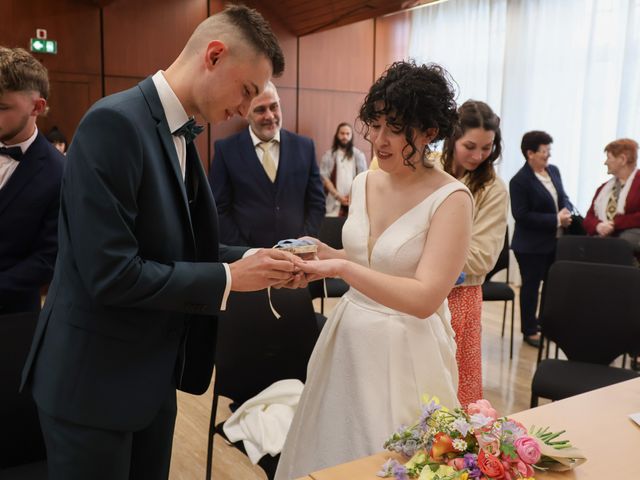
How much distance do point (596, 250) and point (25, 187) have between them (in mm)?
3790

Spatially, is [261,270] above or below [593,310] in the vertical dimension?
above

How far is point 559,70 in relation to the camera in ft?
24.2

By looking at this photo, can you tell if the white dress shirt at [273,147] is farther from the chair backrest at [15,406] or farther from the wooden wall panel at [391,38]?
the wooden wall panel at [391,38]

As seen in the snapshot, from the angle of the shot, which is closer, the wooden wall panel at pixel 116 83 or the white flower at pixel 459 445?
the white flower at pixel 459 445

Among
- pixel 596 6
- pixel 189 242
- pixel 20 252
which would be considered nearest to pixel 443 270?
pixel 189 242

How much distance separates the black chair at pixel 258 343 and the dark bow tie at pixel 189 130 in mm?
1092

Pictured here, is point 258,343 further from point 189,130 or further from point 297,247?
point 189,130

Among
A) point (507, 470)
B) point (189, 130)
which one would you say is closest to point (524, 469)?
point (507, 470)

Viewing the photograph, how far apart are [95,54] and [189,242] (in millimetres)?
6607

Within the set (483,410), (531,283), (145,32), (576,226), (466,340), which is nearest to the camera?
(483,410)

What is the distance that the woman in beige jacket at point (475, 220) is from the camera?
263 cm

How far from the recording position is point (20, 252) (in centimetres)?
242

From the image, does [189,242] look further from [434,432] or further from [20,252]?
[20,252]

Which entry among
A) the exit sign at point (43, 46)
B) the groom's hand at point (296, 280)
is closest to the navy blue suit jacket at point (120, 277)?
the groom's hand at point (296, 280)
